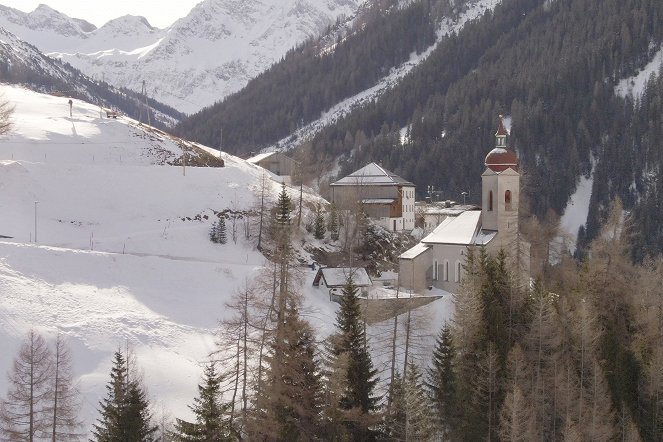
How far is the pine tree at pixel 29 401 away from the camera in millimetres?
29984

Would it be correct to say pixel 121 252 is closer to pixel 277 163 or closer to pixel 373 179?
pixel 373 179

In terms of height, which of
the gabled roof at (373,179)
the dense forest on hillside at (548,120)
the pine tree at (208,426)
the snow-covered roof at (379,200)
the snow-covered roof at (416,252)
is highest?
the dense forest on hillside at (548,120)

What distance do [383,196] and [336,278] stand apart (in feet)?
97.9

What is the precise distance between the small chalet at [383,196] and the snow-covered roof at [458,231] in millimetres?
14296

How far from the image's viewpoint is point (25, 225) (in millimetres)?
58531

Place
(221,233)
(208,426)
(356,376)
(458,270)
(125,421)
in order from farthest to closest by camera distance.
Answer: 1. (221,233)
2. (458,270)
3. (356,376)
4. (208,426)
5. (125,421)

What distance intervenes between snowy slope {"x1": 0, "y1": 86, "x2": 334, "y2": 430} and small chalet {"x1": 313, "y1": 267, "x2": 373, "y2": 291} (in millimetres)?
2365

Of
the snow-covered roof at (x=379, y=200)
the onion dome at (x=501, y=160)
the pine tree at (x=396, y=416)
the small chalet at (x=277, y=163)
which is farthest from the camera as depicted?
the small chalet at (x=277, y=163)

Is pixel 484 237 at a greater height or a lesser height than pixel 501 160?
lesser

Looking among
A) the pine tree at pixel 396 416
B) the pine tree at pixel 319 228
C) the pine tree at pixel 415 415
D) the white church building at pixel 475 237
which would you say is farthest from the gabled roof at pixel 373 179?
the pine tree at pixel 415 415

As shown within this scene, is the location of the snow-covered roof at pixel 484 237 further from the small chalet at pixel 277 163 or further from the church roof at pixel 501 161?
the small chalet at pixel 277 163

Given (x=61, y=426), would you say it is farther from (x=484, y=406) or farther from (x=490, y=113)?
(x=490, y=113)

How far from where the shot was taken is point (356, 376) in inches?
1494

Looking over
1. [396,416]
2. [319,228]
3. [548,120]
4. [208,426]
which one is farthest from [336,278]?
[548,120]
